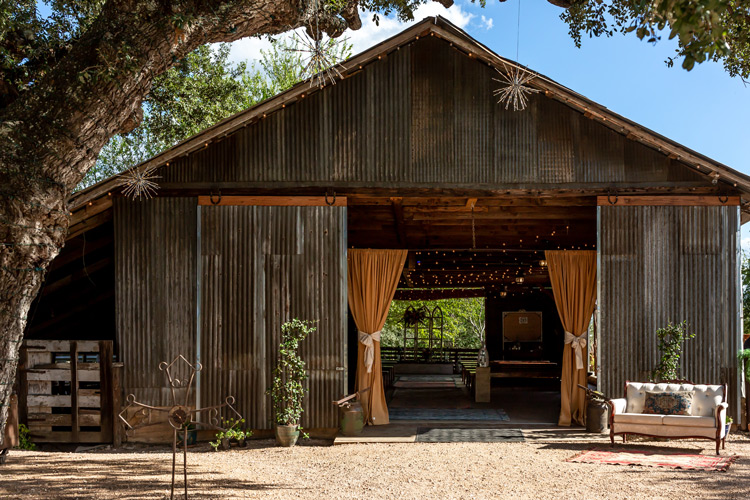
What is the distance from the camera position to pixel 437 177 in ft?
30.8

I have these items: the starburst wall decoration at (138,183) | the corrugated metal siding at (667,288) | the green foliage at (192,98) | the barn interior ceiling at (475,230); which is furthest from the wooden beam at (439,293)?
the starburst wall decoration at (138,183)

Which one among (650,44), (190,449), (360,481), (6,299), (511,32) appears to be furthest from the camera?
(190,449)

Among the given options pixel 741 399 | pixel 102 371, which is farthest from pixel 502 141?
pixel 102 371

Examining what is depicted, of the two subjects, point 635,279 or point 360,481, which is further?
point 635,279

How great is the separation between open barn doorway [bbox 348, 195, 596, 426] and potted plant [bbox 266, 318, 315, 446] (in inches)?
77.8

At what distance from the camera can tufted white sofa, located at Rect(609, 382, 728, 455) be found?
26.6ft

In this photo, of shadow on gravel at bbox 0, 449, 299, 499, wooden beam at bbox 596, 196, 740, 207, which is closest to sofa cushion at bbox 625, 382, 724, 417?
wooden beam at bbox 596, 196, 740, 207

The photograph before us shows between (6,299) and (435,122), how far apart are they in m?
6.10

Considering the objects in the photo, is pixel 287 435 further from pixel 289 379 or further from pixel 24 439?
pixel 24 439

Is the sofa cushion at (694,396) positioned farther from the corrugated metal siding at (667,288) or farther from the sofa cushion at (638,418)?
the corrugated metal siding at (667,288)

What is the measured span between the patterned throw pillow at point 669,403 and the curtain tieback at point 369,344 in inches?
150

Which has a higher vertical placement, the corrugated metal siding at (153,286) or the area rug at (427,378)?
the corrugated metal siding at (153,286)

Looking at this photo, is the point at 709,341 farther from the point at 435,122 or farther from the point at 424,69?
the point at 424,69

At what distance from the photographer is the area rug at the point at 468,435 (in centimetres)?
894
